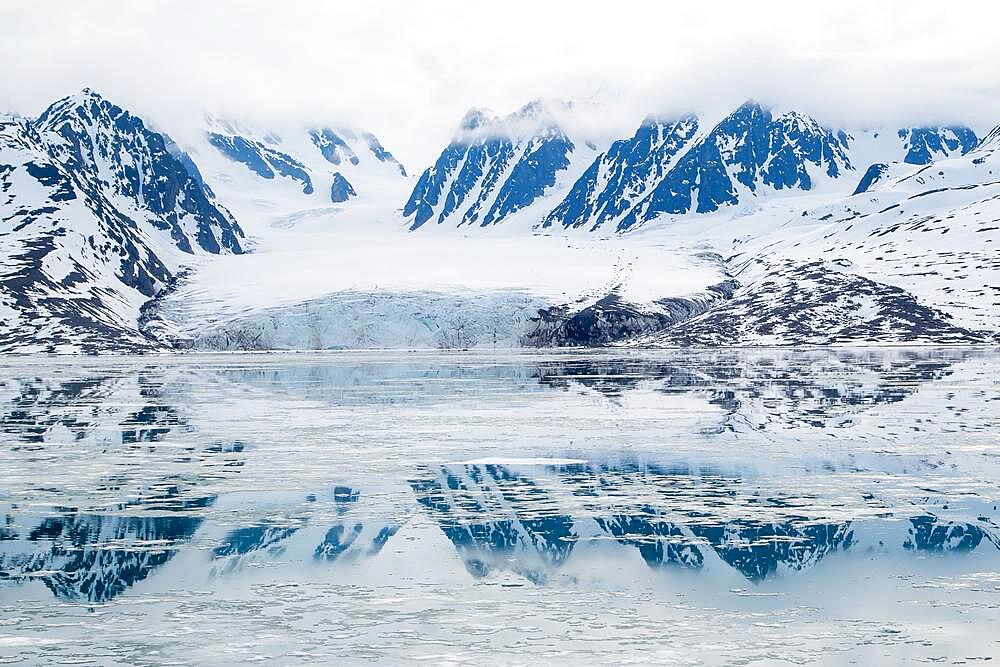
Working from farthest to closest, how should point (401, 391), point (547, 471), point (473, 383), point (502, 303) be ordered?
1. point (502, 303)
2. point (473, 383)
3. point (401, 391)
4. point (547, 471)

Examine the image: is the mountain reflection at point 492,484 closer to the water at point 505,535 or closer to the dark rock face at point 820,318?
the water at point 505,535

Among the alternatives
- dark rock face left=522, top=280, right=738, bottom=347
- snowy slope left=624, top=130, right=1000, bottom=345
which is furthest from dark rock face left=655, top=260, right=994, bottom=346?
dark rock face left=522, top=280, right=738, bottom=347

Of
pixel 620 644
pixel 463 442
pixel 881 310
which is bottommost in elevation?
pixel 620 644

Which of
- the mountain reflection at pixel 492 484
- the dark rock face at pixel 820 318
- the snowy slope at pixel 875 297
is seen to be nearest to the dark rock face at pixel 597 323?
the dark rock face at pixel 820 318

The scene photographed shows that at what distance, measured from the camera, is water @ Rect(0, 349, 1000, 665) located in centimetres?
1759

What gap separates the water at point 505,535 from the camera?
17594 millimetres

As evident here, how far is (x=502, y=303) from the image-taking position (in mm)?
165750

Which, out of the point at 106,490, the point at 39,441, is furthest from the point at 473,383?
the point at 106,490

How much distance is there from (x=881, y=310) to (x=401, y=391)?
103m

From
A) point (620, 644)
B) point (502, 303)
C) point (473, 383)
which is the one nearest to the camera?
point (620, 644)

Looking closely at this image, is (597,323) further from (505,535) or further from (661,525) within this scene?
(505,535)

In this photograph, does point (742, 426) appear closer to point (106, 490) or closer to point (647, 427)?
point (647, 427)

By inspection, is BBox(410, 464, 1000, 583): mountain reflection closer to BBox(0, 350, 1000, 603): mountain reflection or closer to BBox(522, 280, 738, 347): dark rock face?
BBox(0, 350, 1000, 603): mountain reflection

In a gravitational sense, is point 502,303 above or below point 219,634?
above
